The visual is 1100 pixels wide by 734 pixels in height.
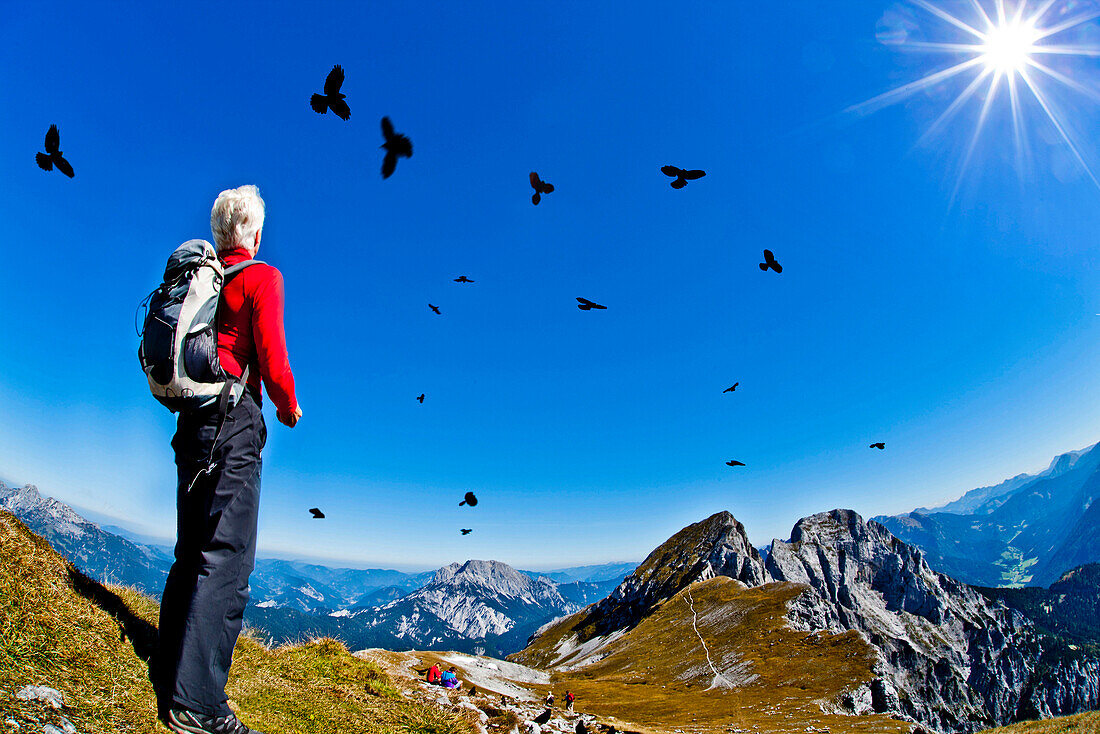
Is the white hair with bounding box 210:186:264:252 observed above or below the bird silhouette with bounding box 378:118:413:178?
below

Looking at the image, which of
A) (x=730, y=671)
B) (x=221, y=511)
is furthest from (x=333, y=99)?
(x=730, y=671)

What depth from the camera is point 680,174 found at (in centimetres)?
1304

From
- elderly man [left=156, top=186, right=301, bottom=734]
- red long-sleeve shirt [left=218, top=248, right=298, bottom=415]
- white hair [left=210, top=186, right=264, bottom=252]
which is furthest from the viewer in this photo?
white hair [left=210, top=186, right=264, bottom=252]

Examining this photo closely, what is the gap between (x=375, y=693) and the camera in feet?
33.0

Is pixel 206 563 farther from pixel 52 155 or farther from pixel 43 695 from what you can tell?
pixel 52 155

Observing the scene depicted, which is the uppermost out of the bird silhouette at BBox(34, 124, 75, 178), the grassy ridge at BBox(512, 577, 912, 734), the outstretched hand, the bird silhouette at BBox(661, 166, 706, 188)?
the bird silhouette at BBox(661, 166, 706, 188)

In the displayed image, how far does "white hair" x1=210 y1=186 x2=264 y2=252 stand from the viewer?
5.74 m

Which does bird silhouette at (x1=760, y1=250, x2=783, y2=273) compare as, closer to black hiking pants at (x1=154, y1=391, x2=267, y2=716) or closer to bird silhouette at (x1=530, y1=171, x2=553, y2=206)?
bird silhouette at (x1=530, y1=171, x2=553, y2=206)

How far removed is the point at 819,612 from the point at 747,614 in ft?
60.0

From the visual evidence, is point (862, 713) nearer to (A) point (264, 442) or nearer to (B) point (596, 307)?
(B) point (596, 307)

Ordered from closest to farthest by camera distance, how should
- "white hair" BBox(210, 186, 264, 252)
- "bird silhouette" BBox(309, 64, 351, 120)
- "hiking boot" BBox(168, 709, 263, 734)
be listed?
"hiking boot" BBox(168, 709, 263, 734)
"white hair" BBox(210, 186, 264, 252)
"bird silhouette" BBox(309, 64, 351, 120)

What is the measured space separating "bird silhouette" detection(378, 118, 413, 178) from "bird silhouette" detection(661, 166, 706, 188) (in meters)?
6.90

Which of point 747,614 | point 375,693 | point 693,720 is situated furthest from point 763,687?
point 375,693

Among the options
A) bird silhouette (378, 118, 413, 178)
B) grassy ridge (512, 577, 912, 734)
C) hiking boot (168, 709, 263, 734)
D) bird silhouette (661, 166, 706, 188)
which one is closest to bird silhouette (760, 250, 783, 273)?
bird silhouette (661, 166, 706, 188)
